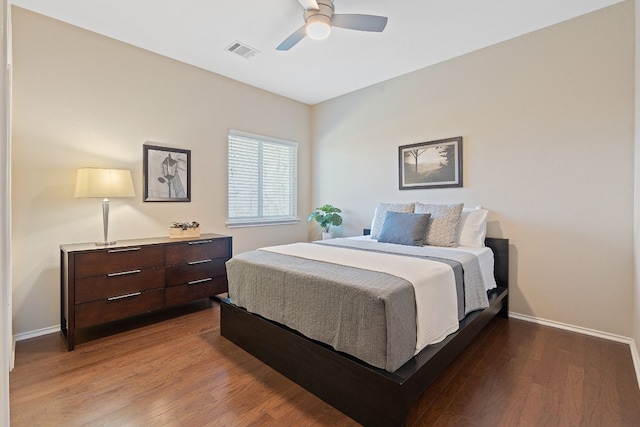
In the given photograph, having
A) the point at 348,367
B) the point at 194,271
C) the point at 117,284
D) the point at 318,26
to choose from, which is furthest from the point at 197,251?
the point at 318,26

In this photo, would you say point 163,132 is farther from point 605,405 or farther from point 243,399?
point 605,405

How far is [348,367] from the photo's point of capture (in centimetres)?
165

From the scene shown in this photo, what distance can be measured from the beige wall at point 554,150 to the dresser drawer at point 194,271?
2.50m

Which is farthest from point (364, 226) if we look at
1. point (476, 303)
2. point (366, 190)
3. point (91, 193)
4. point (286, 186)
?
point (91, 193)

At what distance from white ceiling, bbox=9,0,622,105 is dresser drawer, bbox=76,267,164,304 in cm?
228

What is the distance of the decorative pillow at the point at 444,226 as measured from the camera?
2.99 metres

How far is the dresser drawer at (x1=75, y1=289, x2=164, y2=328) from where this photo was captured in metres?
2.45

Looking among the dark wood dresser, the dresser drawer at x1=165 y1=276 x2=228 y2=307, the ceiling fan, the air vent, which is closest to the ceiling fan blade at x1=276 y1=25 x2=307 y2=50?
the ceiling fan

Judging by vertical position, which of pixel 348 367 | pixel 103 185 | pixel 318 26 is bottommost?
pixel 348 367

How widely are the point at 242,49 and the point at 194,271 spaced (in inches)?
94.7

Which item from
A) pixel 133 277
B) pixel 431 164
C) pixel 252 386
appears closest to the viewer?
pixel 252 386

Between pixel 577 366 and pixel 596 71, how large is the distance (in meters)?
2.44

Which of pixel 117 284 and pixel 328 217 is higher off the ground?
pixel 328 217

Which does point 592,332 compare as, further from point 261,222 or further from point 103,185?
point 103,185
